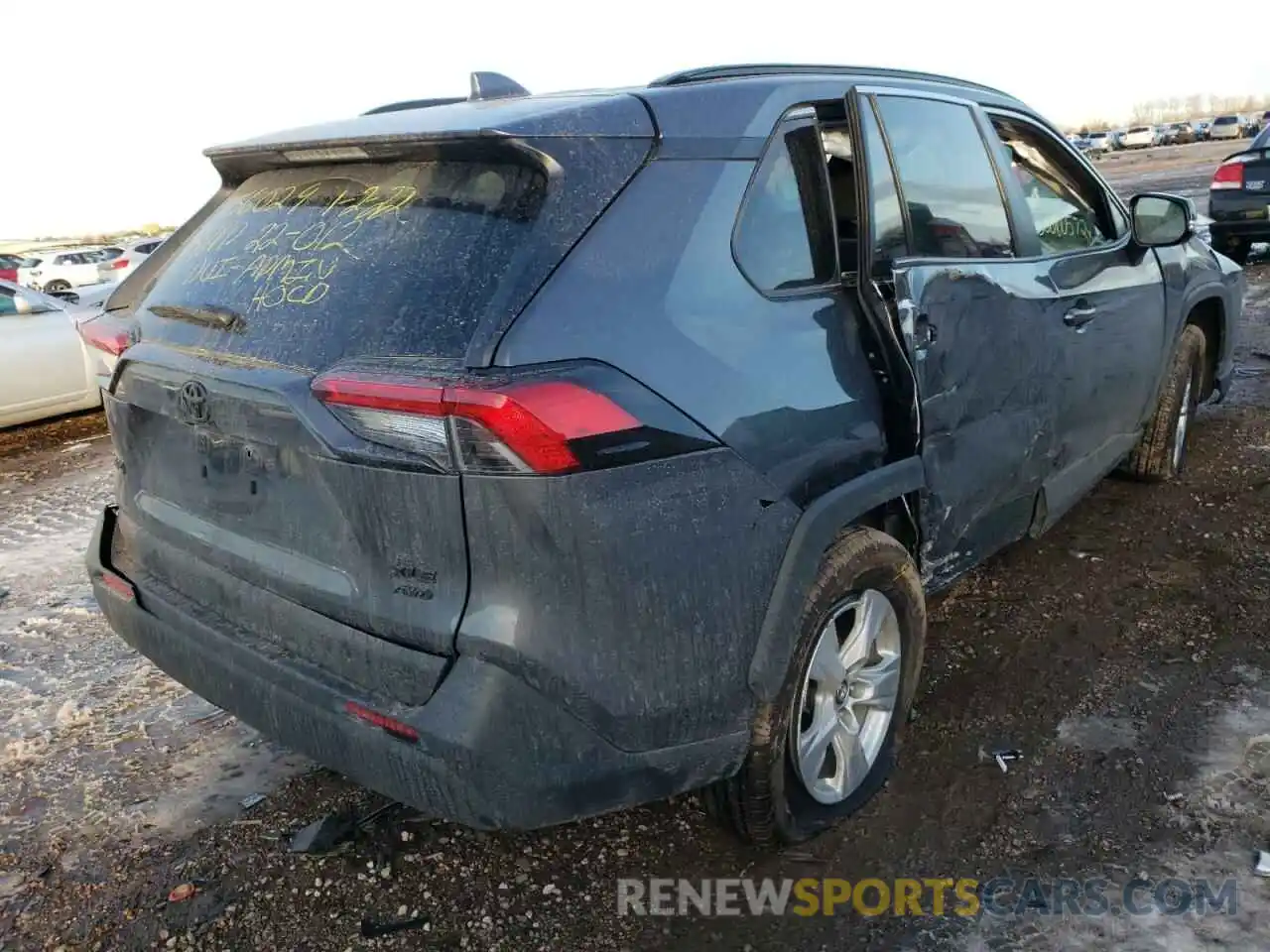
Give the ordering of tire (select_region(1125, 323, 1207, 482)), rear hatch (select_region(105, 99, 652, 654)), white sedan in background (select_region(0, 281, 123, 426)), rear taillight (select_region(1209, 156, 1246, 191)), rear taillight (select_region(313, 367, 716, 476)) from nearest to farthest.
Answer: rear taillight (select_region(313, 367, 716, 476)) < rear hatch (select_region(105, 99, 652, 654)) < tire (select_region(1125, 323, 1207, 482)) < white sedan in background (select_region(0, 281, 123, 426)) < rear taillight (select_region(1209, 156, 1246, 191))

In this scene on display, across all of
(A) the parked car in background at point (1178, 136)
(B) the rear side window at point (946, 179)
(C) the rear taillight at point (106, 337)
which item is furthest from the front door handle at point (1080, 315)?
(A) the parked car in background at point (1178, 136)

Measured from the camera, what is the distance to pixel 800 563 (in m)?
A: 2.25

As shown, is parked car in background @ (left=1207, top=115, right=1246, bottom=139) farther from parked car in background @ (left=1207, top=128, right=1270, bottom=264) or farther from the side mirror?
the side mirror

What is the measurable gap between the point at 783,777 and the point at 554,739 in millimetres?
780

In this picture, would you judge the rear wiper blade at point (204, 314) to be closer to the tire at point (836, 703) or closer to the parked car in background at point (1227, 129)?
the tire at point (836, 703)

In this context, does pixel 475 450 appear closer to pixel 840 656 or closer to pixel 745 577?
pixel 745 577

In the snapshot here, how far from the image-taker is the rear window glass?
77.9 inches

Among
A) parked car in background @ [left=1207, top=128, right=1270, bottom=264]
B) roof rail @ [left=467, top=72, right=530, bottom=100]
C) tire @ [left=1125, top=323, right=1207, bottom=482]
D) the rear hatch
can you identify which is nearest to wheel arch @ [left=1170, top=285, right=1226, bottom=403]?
tire @ [left=1125, top=323, right=1207, bottom=482]

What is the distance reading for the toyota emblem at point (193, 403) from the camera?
2.25 meters

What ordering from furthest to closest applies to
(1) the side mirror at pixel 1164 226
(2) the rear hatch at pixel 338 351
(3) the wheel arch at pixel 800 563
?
(1) the side mirror at pixel 1164 226, (3) the wheel arch at pixel 800 563, (2) the rear hatch at pixel 338 351

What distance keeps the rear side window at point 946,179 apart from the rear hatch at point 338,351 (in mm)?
1024

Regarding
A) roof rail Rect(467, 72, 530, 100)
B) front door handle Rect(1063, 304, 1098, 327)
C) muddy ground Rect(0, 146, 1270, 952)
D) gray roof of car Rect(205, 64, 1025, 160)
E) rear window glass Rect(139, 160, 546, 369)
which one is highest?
roof rail Rect(467, 72, 530, 100)

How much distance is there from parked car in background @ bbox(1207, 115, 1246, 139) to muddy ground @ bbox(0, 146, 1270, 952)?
2892 inches

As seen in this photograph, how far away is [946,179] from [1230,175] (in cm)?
1036
